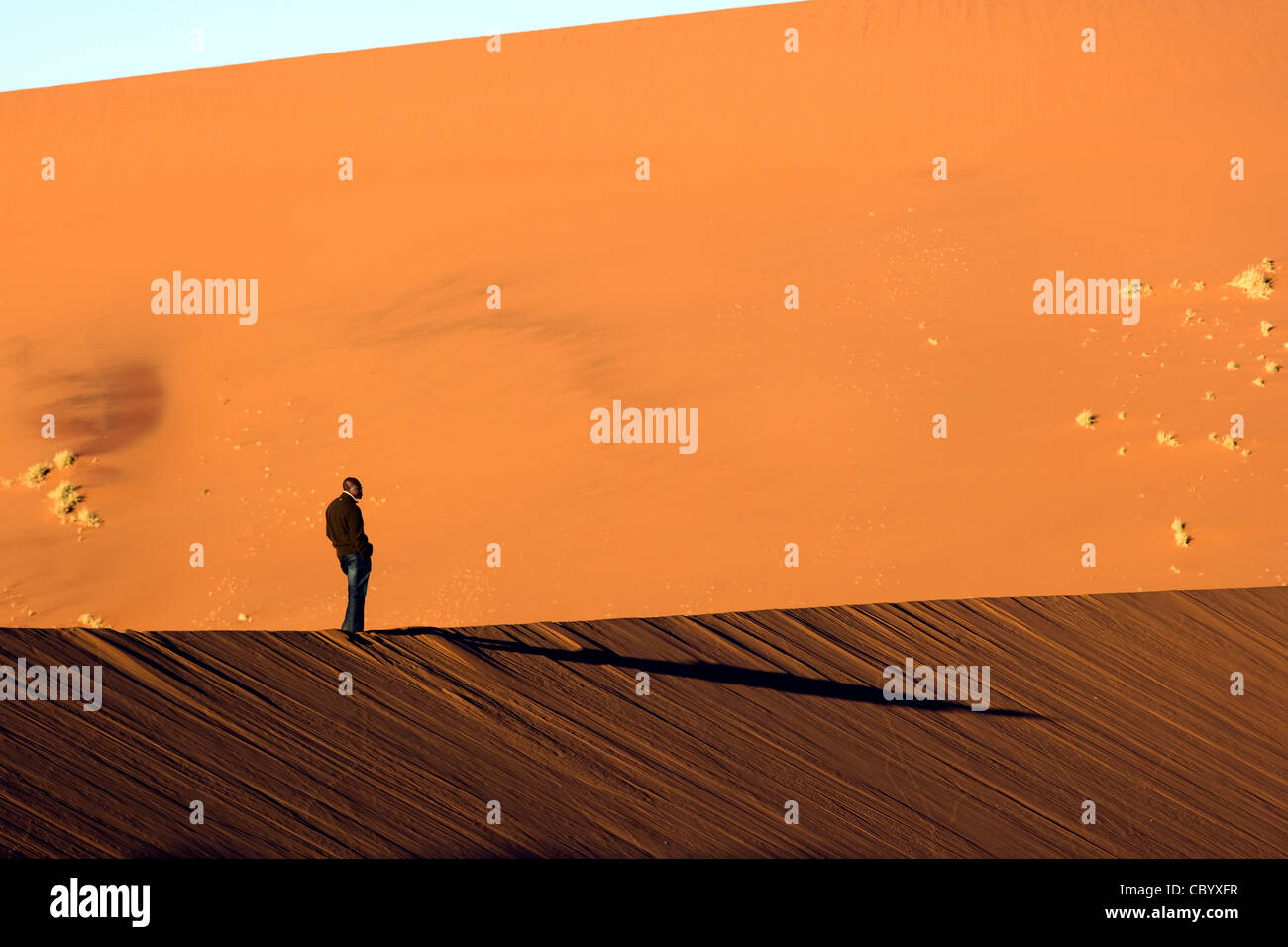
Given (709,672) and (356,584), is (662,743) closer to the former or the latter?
(709,672)

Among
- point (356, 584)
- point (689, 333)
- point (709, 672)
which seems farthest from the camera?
point (689, 333)

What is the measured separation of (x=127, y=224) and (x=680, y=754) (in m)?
28.1

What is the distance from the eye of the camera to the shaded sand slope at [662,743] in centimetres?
842

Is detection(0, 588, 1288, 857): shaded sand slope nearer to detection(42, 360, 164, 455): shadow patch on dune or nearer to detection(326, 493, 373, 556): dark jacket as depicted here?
detection(326, 493, 373, 556): dark jacket

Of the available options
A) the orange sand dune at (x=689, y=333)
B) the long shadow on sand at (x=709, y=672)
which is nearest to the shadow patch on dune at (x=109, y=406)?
the orange sand dune at (x=689, y=333)

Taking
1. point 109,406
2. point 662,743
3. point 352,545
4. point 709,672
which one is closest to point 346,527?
point 352,545

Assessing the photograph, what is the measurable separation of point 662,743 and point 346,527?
2.59m

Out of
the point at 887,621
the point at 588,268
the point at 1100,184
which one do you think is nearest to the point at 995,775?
the point at 887,621

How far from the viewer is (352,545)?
9750mm

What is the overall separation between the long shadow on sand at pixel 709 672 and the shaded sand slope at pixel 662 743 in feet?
0.07

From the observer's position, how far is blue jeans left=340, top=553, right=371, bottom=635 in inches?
385

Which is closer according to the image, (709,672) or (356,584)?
(356,584)

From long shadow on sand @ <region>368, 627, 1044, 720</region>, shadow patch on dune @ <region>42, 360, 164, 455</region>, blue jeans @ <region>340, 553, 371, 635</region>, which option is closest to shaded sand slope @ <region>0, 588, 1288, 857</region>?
long shadow on sand @ <region>368, 627, 1044, 720</region>

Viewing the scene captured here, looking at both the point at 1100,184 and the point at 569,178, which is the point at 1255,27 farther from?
the point at 569,178
